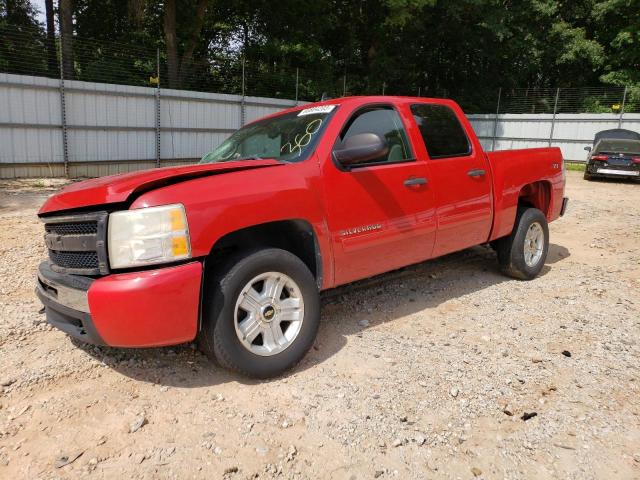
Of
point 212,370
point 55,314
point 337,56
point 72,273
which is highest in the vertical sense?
point 337,56

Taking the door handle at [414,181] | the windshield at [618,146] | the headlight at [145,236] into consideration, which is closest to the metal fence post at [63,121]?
the door handle at [414,181]

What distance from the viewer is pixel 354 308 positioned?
4.34m

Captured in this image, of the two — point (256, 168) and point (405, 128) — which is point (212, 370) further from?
point (405, 128)

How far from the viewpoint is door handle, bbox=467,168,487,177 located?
4484 mm

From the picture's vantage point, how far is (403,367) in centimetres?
331

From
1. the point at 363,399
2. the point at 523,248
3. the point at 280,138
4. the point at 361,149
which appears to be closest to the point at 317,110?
the point at 280,138

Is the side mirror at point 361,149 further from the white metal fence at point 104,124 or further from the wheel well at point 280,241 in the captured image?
the white metal fence at point 104,124

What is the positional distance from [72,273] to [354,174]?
6.25 feet

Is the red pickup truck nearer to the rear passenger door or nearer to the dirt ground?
the rear passenger door

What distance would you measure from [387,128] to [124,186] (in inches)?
83.8

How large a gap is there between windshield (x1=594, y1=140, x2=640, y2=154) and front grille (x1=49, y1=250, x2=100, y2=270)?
16.8 m

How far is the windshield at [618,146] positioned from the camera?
15.7 meters

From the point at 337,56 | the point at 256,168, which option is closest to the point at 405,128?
the point at 256,168

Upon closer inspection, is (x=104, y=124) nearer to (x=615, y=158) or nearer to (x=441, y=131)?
(x=441, y=131)
